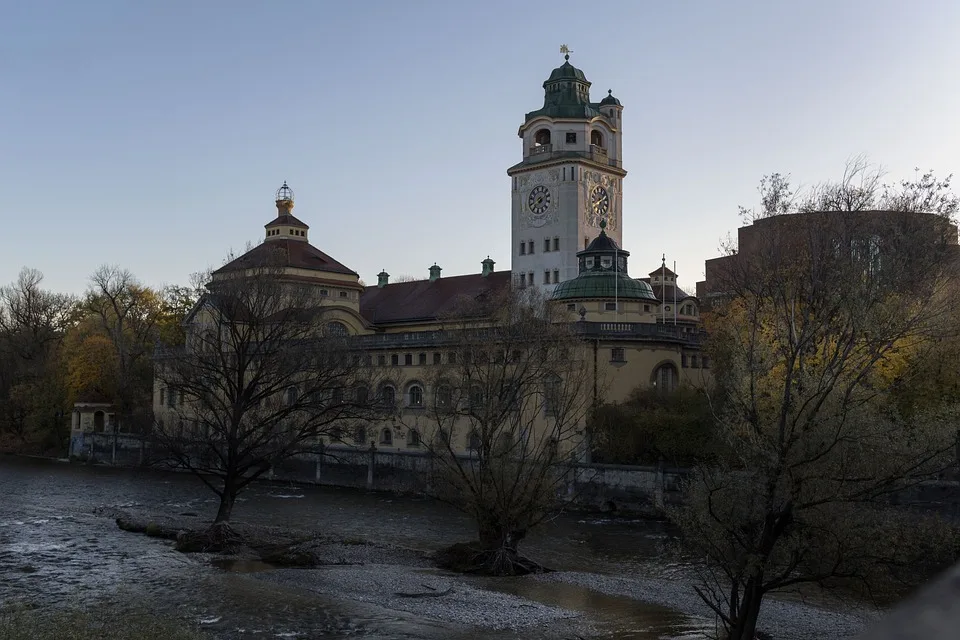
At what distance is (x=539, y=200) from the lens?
6962 centimetres

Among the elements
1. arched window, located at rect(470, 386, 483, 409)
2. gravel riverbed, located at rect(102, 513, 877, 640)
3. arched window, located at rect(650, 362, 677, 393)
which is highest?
arched window, located at rect(650, 362, 677, 393)

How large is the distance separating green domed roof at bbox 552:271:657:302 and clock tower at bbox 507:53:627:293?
1040 centimetres

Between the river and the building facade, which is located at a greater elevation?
the building facade

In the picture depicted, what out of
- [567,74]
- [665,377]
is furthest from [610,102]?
[665,377]

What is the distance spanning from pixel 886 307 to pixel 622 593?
9.82 meters

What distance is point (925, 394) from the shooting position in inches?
1328

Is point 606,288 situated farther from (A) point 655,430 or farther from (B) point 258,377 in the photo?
(B) point 258,377

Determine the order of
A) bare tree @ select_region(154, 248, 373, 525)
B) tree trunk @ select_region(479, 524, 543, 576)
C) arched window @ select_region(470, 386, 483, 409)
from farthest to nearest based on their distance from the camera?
arched window @ select_region(470, 386, 483, 409), bare tree @ select_region(154, 248, 373, 525), tree trunk @ select_region(479, 524, 543, 576)

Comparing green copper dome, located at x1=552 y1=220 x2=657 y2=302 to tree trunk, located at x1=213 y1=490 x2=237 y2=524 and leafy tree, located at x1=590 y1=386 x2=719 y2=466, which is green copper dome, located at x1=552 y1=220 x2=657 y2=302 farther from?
tree trunk, located at x1=213 y1=490 x2=237 y2=524

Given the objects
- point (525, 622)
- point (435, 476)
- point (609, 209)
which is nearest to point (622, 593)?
point (525, 622)

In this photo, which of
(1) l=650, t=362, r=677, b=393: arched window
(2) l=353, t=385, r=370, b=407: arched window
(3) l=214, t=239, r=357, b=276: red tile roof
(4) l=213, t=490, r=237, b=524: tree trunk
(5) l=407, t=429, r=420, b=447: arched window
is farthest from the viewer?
(3) l=214, t=239, r=357, b=276: red tile roof

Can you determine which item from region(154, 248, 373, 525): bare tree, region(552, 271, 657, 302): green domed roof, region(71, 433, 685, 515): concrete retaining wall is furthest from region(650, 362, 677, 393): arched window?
region(154, 248, 373, 525): bare tree

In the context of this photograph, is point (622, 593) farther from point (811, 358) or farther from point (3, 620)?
point (3, 620)

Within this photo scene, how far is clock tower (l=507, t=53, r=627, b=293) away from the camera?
222 ft
